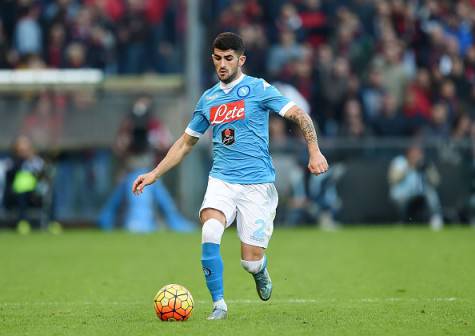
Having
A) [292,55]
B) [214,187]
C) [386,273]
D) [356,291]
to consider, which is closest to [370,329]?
[214,187]

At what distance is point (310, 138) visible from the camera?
836 centimetres

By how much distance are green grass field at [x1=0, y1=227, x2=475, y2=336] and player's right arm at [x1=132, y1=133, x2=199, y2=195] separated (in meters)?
1.08

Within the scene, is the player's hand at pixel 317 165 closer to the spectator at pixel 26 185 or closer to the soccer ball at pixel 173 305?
the soccer ball at pixel 173 305

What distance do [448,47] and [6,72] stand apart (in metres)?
8.79

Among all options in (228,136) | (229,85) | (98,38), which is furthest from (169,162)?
(98,38)

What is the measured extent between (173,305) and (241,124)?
1531mm

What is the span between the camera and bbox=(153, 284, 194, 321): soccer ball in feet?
27.3

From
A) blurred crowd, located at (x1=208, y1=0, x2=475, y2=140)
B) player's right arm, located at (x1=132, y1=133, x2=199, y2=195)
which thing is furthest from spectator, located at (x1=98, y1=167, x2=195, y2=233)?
player's right arm, located at (x1=132, y1=133, x2=199, y2=195)

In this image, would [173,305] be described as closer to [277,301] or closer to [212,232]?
[212,232]

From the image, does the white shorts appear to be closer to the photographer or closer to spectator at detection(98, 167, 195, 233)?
spectator at detection(98, 167, 195, 233)

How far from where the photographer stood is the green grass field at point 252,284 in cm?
815

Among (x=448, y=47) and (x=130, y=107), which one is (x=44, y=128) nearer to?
(x=130, y=107)

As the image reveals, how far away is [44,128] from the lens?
21.6 meters

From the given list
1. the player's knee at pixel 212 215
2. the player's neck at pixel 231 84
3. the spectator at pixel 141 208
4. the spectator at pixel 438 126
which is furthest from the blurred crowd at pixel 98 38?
the player's knee at pixel 212 215
